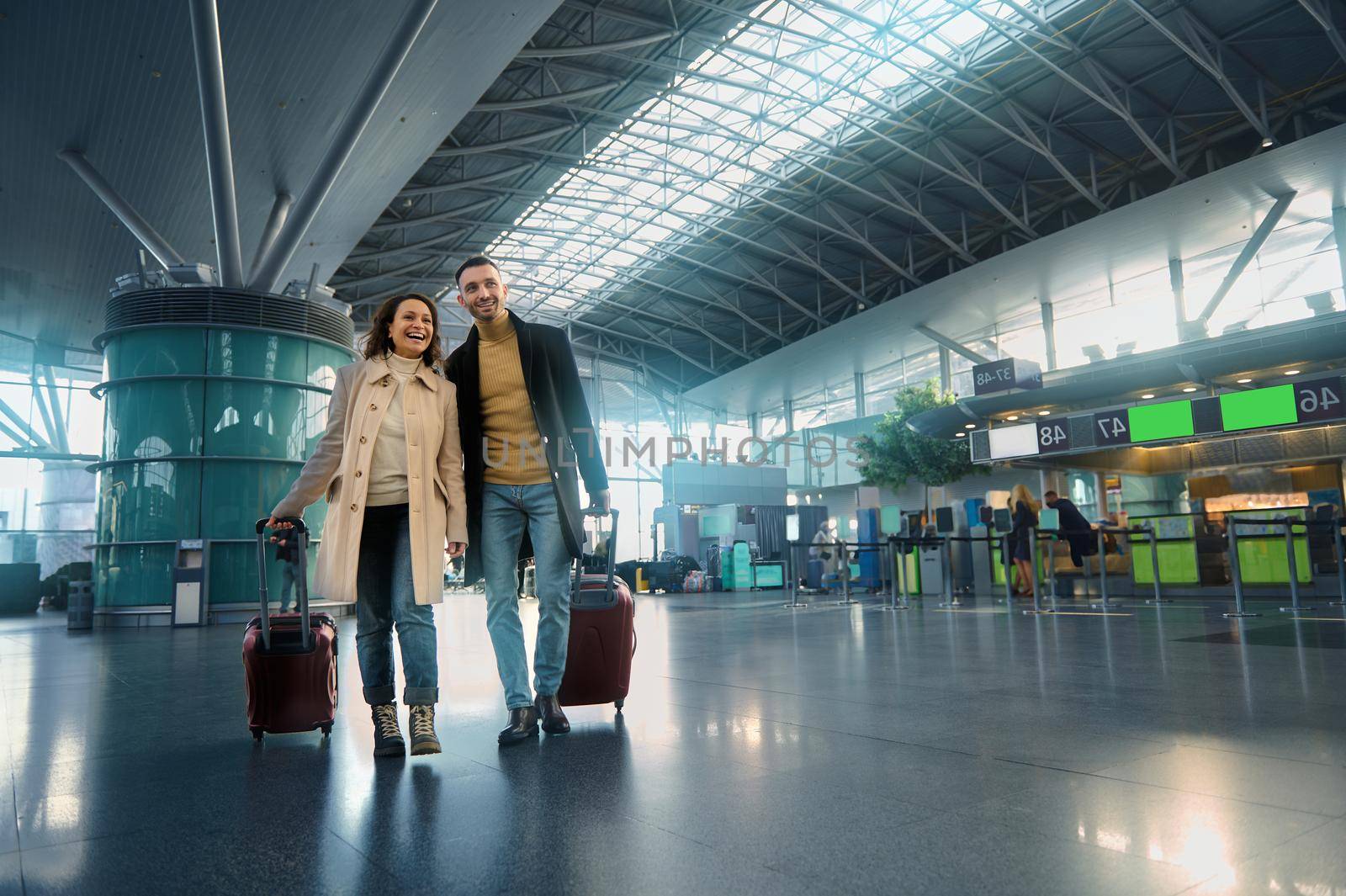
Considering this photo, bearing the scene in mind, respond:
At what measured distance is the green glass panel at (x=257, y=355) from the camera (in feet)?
42.9

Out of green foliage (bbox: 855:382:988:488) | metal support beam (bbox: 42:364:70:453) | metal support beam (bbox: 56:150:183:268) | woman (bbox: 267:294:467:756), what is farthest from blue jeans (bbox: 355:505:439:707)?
metal support beam (bbox: 42:364:70:453)

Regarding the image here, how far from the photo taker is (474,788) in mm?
2416

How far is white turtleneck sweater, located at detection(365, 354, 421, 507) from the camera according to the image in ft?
10.1

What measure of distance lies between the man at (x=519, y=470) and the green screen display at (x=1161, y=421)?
11.3m

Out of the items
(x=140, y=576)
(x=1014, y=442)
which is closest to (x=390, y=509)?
(x=140, y=576)

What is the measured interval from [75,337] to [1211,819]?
29.2 metres

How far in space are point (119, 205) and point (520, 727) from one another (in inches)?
533

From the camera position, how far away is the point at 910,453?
824 inches

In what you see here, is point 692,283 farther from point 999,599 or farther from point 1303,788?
point 1303,788

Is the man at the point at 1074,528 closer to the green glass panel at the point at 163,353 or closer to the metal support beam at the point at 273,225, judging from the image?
the metal support beam at the point at 273,225

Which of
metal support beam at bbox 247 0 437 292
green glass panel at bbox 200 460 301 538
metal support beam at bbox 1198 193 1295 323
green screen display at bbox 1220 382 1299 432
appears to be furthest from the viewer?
metal support beam at bbox 1198 193 1295 323

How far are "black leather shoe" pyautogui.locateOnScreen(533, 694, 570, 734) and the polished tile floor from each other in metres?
0.10

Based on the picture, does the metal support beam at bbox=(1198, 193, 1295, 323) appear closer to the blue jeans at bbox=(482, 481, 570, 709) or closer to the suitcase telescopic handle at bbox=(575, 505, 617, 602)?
the suitcase telescopic handle at bbox=(575, 505, 617, 602)

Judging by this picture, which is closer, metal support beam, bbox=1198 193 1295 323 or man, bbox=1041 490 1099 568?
man, bbox=1041 490 1099 568
